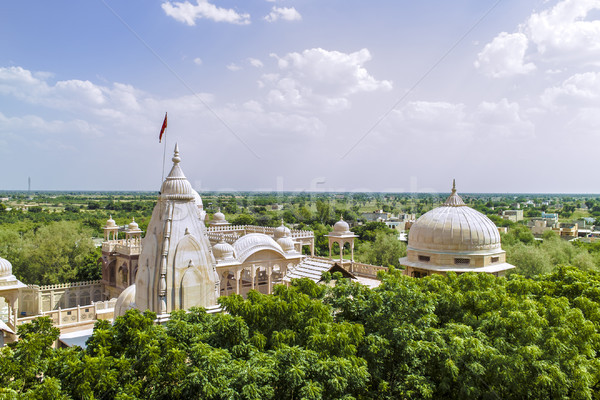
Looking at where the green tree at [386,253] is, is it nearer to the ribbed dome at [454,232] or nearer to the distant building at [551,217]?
the ribbed dome at [454,232]

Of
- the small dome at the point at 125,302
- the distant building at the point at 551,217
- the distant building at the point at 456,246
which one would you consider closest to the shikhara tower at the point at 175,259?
the small dome at the point at 125,302

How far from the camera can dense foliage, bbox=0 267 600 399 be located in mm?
8039

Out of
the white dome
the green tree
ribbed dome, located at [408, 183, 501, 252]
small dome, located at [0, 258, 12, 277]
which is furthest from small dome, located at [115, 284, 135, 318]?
the green tree

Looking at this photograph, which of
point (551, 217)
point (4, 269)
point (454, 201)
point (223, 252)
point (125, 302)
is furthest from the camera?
point (551, 217)

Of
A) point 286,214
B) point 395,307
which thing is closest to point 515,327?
point 395,307

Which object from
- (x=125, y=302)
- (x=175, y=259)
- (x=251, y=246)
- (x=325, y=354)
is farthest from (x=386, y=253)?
(x=325, y=354)

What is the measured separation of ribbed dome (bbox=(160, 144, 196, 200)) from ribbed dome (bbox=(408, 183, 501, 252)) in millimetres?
13299

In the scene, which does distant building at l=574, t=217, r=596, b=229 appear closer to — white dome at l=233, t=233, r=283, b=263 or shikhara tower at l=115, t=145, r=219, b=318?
white dome at l=233, t=233, r=283, b=263

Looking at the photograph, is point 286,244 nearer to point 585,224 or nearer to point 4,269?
point 4,269

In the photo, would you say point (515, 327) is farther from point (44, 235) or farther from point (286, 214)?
point (286, 214)

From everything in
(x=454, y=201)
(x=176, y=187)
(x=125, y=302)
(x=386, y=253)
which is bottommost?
(x=386, y=253)

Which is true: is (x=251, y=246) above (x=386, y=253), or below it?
above

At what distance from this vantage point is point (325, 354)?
8984 mm

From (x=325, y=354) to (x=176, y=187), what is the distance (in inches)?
281
